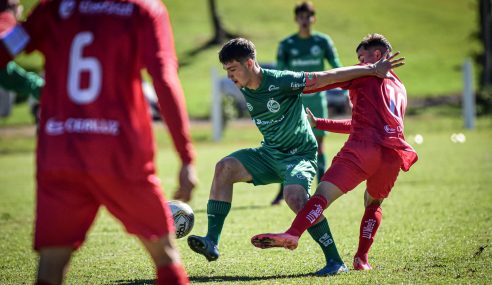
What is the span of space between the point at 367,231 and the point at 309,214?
0.77 meters

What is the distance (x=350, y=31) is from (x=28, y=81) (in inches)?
1939

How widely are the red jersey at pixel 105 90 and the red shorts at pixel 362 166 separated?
7.39 ft

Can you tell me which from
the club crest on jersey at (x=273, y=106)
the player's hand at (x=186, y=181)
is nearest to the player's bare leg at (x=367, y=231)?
the club crest on jersey at (x=273, y=106)

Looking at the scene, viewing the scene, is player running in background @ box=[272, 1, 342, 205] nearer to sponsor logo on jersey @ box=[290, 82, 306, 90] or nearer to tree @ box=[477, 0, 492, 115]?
sponsor logo on jersey @ box=[290, 82, 306, 90]

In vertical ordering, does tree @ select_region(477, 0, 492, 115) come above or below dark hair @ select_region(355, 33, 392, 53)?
below

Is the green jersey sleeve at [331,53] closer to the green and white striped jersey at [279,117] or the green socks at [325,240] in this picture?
the green and white striped jersey at [279,117]

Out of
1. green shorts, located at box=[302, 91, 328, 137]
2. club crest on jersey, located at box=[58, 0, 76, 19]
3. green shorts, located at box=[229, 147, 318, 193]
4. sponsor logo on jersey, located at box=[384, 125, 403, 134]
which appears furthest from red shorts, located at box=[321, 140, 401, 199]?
green shorts, located at box=[302, 91, 328, 137]

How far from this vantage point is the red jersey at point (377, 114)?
5.61 metres

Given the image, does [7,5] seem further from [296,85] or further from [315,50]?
[315,50]

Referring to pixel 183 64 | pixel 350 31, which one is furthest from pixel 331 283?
pixel 350 31

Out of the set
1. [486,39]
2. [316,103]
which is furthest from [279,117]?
[486,39]

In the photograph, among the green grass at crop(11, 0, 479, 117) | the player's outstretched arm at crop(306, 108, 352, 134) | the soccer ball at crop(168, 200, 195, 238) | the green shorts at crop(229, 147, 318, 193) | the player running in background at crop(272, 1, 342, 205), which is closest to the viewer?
the green shorts at crop(229, 147, 318, 193)

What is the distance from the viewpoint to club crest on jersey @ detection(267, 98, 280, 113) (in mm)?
5777

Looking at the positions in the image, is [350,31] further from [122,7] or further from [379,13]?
[122,7]
